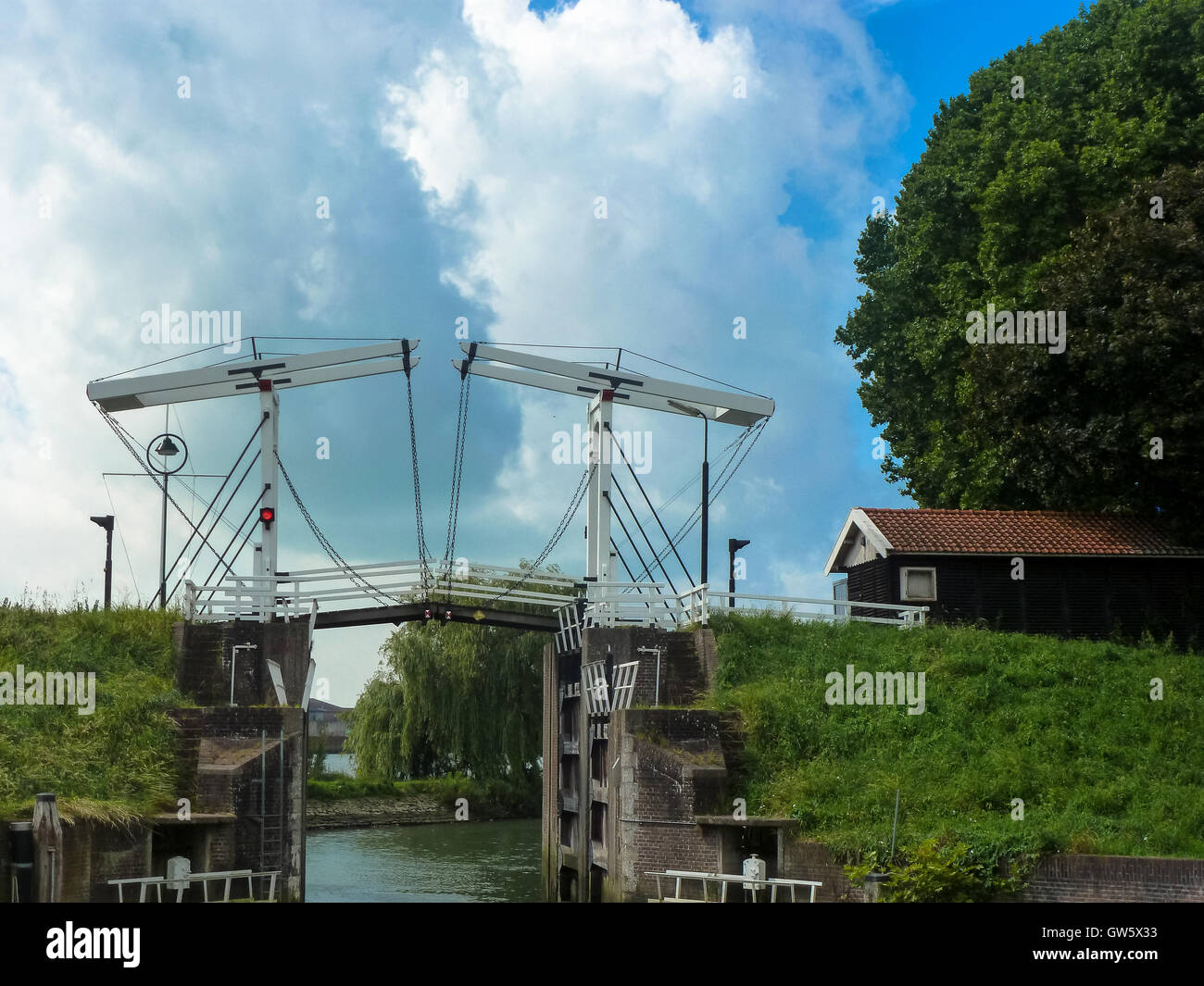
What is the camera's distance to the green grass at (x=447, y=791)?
4309 cm

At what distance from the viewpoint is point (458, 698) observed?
136ft

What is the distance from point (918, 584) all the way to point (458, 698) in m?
16.5

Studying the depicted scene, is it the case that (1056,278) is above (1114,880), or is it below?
above

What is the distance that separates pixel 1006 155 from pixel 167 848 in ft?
90.4

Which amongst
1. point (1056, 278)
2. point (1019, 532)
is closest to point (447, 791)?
point (1019, 532)

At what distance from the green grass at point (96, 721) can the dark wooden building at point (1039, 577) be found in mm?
16153

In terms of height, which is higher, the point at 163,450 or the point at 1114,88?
the point at 1114,88

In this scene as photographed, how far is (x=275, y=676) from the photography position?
966 inches

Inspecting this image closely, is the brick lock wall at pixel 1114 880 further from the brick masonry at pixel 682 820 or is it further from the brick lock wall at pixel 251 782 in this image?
the brick lock wall at pixel 251 782

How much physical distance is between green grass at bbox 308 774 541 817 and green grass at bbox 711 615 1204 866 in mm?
18936

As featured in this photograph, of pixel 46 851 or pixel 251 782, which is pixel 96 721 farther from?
pixel 46 851

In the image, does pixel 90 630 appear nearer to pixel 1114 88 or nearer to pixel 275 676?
pixel 275 676

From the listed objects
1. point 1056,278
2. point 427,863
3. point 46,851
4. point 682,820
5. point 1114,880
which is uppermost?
point 1056,278
